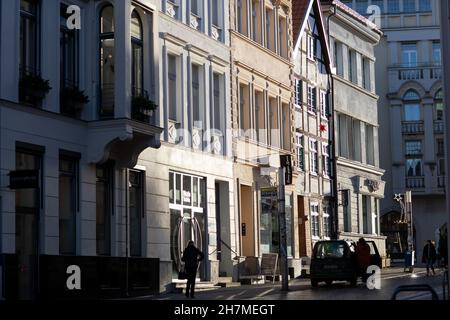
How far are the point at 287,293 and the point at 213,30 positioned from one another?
37.8 feet

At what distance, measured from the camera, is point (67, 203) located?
28312 mm

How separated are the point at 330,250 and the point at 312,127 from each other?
1632 cm

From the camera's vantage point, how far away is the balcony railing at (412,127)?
7481 cm

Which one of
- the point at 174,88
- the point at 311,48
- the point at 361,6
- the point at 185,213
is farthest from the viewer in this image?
the point at 361,6

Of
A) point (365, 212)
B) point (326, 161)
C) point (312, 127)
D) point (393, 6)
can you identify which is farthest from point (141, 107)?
point (393, 6)

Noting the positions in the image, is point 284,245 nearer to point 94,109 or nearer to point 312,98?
point 94,109

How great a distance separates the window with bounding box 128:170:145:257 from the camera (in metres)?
31.7

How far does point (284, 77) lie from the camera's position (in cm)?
4688

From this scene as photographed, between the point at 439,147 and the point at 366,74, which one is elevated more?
the point at 366,74

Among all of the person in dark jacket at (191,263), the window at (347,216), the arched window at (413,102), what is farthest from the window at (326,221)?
the person in dark jacket at (191,263)

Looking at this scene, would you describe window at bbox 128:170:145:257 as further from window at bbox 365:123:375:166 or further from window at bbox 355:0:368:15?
window at bbox 355:0:368:15

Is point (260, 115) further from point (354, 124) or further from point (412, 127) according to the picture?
point (412, 127)

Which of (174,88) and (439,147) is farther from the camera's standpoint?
(439,147)

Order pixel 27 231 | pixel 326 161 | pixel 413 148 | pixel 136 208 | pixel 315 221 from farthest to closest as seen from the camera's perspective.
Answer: pixel 413 148, pixel 326 161, pixel 315 221, pixel 136 208, pixel 27 231
